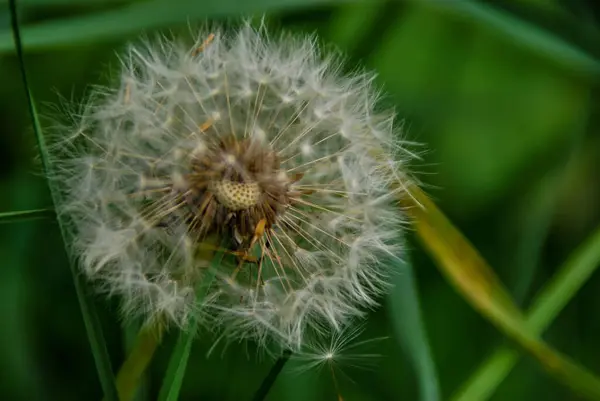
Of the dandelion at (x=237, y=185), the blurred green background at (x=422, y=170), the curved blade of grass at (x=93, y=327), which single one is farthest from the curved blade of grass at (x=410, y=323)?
the curved blade of grass at (x=93, y=327)

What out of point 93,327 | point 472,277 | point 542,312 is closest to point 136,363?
point 93,327

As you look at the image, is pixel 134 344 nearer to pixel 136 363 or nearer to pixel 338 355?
pixel 136 363

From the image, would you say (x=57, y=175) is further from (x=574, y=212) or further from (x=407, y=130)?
(x=574, y=212)

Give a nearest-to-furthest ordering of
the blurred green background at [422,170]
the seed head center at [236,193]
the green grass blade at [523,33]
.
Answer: the seed head center at [236,193], the blurred green background at [422,170], the green grass blade at [523,33]

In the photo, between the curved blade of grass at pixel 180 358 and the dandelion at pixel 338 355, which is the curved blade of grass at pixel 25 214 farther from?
the dandelion at pixel 338 355

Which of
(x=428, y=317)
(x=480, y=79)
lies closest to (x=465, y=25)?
(x=480, y=79)

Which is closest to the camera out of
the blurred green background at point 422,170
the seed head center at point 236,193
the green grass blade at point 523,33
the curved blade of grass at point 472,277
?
the seed head center at point 236,193
